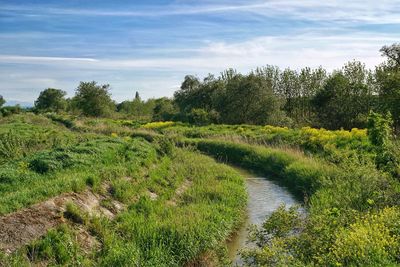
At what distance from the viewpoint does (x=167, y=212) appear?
13359 millimetres

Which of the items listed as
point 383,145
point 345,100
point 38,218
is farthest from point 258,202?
point 345,100

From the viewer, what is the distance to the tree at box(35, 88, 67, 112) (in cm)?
11056

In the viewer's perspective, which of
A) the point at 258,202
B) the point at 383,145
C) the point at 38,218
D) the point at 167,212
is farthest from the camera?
the point at 258,202

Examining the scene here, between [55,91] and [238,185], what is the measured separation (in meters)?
102

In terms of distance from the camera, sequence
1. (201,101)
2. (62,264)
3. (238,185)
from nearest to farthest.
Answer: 1. (62,264)
2. (238,185)
3. (201,101)

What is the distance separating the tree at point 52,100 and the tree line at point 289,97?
3744cm

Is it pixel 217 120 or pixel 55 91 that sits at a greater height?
pixel 55 91

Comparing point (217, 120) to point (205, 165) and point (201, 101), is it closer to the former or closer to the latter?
point (201, 101)

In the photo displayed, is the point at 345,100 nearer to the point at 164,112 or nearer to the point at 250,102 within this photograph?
the point at 250,102

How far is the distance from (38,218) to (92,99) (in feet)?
219

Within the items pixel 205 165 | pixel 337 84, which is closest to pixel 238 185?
pixel 205 165

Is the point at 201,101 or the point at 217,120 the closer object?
the point at 217,120

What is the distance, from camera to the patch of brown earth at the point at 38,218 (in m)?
9.56

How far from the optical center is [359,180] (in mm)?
14195
